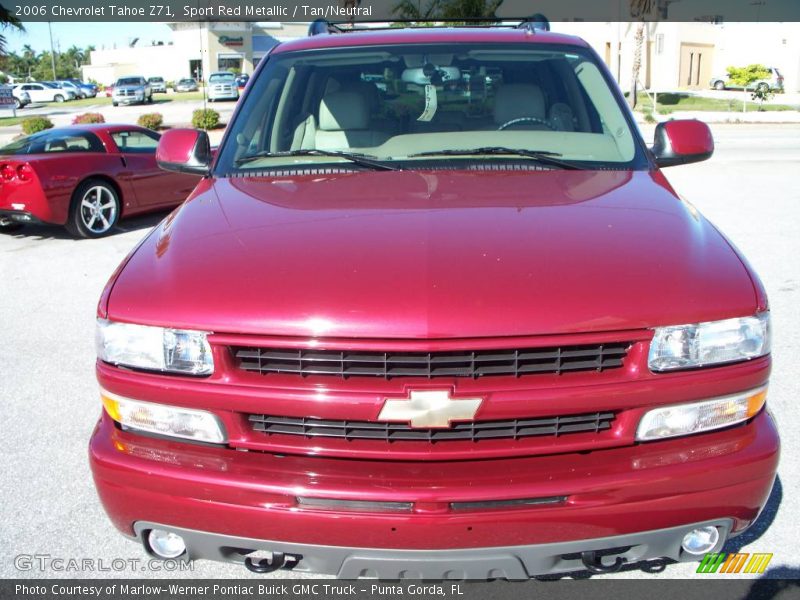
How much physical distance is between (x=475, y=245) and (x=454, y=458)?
2.17ft

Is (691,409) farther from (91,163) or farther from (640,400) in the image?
(91,163)

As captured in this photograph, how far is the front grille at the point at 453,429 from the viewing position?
2275 millimetres

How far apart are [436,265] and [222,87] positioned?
137 feet

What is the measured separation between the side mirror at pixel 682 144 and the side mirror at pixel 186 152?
6.96ft

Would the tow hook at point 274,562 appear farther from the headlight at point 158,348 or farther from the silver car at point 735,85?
the silver car at point 735,85

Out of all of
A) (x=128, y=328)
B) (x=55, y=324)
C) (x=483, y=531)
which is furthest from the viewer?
(x=55, y=324)

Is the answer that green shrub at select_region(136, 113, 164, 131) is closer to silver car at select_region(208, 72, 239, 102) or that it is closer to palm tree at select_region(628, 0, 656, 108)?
silver car at select_region(208, 72, 239, 102)

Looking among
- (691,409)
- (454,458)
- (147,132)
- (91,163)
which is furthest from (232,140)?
(147,132)

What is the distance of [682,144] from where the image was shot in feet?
12.2

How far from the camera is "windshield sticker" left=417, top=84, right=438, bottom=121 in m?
3.83

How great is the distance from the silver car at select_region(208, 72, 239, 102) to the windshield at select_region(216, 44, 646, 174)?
129ft

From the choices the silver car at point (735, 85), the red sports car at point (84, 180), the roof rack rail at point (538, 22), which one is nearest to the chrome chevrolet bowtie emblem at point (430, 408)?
the roof rack rail at point (538, 22)

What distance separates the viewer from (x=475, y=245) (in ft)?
8.20

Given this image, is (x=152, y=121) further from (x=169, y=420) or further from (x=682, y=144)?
(x=169, y=420)
